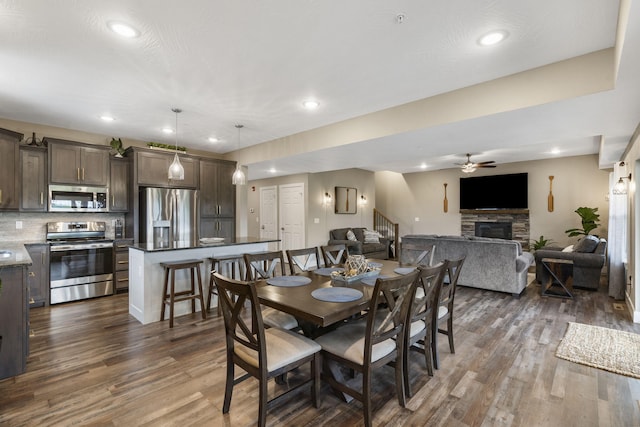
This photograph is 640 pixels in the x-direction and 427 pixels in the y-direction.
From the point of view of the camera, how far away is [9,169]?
4031 mm

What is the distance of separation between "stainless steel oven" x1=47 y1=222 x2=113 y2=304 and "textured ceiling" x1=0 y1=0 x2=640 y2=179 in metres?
1.67

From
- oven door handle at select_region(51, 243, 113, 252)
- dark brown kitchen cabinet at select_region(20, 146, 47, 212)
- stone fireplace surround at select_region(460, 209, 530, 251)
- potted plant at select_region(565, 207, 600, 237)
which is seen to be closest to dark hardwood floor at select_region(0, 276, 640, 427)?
oven door handle at select_region(51, 243, 113, 252)

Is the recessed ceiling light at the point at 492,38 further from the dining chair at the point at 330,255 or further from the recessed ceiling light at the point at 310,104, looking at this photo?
the dining chair at the point at 330,255

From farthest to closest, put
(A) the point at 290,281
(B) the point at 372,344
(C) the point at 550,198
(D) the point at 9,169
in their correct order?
(C) the point at 550,198 → (D) the point at 9,169 → (A) the point at 290,281 → (B) the point at 372,344

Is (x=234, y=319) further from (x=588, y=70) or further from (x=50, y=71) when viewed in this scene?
(x=588, y=70)

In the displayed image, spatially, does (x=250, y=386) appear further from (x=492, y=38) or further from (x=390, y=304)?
(x=492, y=38)

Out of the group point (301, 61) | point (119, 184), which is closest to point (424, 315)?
point (301, 61)

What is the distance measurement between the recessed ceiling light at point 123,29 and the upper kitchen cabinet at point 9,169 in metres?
3.05

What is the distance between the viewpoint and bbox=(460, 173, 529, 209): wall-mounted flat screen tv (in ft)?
25.5

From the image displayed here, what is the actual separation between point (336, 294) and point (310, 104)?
243 cm

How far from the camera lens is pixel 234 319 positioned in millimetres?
1877

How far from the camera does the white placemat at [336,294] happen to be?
6.79ft

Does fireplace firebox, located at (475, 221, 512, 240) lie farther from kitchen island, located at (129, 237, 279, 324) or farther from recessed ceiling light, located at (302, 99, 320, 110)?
kitchen island, located at (129, 237, 279, 324)

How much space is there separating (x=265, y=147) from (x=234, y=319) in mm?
4220
